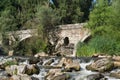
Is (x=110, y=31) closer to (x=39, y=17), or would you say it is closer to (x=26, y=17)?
(x=39, y=17)

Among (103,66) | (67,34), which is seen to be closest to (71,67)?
(103,66)

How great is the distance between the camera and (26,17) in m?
54.6

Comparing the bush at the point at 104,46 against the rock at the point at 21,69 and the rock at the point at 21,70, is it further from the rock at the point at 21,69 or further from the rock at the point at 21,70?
the rock at the point at 21,69

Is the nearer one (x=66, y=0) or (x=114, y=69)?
(x=114, y=69)

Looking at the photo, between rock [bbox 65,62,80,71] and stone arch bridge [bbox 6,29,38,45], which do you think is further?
stone arch bridge [bbox 6,29,38,45]

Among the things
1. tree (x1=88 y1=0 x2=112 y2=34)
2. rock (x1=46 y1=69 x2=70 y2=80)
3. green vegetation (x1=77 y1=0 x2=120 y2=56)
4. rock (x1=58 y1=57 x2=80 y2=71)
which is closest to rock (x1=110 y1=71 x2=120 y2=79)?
rock (x1=46 y1=69 x2=70 y2=80)

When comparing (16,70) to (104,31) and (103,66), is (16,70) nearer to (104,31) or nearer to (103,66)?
(103,66)

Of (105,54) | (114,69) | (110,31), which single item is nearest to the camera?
(114,69)

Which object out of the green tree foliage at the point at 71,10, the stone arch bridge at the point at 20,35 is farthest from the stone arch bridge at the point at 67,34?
the green tree foliage at the point at 71,10

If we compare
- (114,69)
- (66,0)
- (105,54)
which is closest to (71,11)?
(66,0)

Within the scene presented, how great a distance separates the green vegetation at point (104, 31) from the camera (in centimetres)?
3102

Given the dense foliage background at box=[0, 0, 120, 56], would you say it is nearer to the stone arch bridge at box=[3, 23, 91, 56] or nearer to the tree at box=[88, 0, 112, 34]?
the tree at box=[88, 0, 112, 34]

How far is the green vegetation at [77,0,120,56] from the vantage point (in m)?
31.0

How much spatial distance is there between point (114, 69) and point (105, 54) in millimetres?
8506
